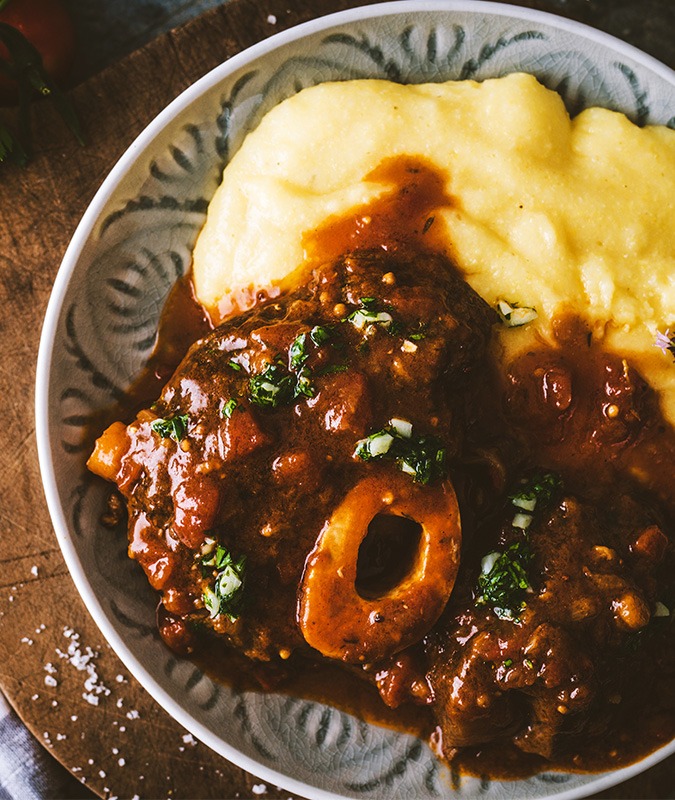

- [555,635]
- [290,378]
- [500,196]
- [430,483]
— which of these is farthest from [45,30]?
[555,635]

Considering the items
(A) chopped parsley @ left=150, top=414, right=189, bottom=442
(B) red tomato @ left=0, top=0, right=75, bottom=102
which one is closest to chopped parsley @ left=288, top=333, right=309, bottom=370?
(A) chopped parsley @ left=150, top=414, right=189, bottom=442

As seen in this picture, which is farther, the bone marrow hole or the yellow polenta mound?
the yellow polenta mound

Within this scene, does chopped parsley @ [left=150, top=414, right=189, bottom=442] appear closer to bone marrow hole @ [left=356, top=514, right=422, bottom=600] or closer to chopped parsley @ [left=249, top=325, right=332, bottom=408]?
chopped parsley @ [left=249, top=325, right=332, bottom=408]

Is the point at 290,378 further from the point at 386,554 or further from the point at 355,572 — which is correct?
the point at 386,554

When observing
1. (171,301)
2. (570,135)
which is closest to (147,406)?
(171,301)

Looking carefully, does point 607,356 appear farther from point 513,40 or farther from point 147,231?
point 147,231

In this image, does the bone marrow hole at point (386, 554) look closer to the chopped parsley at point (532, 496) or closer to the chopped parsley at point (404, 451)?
the chopped parsley at point (404, 451)

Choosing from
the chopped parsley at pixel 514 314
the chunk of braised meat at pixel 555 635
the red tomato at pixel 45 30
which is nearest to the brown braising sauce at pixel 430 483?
the chunk of braised meat at pixel 555 635
